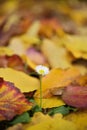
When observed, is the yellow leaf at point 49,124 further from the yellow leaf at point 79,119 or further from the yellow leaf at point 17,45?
the yellow leaf at point 17,45

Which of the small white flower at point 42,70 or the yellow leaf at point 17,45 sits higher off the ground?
the yellow leaf at point 17,45

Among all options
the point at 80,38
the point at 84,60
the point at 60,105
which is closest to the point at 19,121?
the point at 60,105

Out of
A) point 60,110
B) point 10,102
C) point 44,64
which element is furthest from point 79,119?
point 44,64

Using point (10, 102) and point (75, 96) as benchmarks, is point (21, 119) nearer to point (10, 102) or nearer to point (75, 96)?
point (10, 102)

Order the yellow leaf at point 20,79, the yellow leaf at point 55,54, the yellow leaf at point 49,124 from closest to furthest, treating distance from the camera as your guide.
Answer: the yellow leaf at point 49,124 → the yellow leaf at point 20,79 → the yellow leaf at point 55,54

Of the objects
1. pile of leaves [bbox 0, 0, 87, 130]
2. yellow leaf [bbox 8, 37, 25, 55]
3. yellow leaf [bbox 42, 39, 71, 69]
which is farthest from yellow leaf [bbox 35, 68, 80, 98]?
yellow leaf [bbox 8, 37, 25, 55]

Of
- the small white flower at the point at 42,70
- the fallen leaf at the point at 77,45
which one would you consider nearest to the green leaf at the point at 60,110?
the small white flower at the point at 42,70

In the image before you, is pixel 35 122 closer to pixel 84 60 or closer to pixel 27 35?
pixel 84 60
